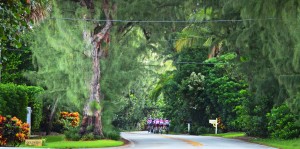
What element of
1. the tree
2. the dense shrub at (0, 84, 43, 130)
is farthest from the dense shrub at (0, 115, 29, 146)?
the tree

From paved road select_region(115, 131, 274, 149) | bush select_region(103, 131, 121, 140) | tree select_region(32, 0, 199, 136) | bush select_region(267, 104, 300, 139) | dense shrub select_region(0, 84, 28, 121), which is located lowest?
paved road select_region(115, 131, 274, 149)

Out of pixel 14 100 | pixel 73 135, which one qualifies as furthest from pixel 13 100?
pixel 73 135

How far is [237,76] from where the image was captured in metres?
46.6

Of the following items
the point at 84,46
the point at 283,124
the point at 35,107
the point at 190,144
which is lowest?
the point at 190,144

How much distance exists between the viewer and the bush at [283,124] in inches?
1210

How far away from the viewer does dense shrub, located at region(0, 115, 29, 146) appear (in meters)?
23.1

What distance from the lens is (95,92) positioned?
96.9 feet

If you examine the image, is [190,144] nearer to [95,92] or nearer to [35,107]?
[95,92]

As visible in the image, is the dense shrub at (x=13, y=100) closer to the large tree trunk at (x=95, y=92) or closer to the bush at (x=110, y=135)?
the large tree trunk at (x=95, y=92)

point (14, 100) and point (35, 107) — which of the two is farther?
point (35, 107)

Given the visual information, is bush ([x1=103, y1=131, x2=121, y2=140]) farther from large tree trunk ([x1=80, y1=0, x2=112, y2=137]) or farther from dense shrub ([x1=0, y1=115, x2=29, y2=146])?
dense shrub ([x1=0, y1=115, x2=29, y2=146])

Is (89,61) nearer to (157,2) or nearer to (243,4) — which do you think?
(157,2)

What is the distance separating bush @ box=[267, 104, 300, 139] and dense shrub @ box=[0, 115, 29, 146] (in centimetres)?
1470

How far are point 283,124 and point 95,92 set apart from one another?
10.8m
